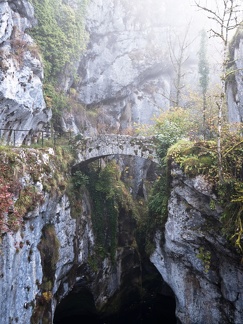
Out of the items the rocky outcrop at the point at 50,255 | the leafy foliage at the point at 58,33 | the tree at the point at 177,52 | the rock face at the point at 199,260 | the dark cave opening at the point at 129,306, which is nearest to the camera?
the rocky outcrop at the point at 50,255

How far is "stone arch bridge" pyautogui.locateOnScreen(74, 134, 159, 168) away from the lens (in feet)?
48.4

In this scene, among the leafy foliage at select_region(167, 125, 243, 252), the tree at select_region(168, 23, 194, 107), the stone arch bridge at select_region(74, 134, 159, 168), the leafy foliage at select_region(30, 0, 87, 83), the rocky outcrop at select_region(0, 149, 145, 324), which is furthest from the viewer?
the tree at select_region(168, 23, 194, 107)

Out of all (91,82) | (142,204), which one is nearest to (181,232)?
(142,204)

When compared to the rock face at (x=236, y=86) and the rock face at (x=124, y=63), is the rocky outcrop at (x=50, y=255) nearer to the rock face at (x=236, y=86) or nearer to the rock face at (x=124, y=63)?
the rock face at (x=236, y=86)

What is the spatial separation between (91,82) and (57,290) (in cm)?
1739

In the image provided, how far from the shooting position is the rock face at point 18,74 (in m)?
12.0

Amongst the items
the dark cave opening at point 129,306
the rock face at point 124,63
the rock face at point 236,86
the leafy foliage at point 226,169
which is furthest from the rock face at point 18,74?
the rock face at point 236,86

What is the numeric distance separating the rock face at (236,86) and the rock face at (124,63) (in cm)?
1084

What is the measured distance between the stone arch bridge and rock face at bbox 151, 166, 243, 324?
3.26 m

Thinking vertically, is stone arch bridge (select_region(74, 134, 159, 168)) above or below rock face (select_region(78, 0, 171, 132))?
below

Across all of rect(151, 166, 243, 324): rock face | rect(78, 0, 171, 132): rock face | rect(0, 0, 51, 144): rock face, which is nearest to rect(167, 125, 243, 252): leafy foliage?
rect(151, 166, 243, 324): rock face

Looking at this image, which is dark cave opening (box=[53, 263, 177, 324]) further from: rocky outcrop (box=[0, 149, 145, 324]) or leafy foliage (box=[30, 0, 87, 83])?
leafy foliage (box=[30, 0, 87, 83])

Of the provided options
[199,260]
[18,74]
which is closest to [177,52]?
[18,74]

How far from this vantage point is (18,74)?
514 inches
